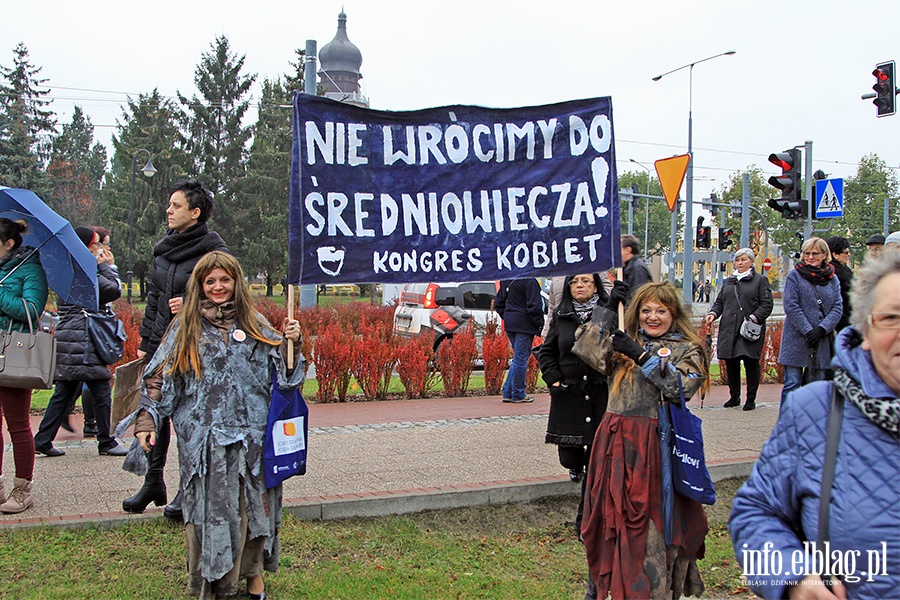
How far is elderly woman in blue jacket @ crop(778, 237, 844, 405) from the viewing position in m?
8.01

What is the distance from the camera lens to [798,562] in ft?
6.98

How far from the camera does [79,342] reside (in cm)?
729

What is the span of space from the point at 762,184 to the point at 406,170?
7118cm

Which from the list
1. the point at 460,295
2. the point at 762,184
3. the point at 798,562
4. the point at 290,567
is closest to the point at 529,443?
the point at 290,567

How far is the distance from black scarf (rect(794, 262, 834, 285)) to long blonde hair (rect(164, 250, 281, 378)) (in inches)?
228

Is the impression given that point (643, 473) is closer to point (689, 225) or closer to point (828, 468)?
point (828, 468)

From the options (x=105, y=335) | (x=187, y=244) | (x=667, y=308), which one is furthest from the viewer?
(x=105, y=335)

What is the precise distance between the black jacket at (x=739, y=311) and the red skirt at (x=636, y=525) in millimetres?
Result: 6520

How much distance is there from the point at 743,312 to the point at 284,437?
7.70 meters

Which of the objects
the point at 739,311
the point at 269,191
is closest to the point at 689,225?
the point at 739,311

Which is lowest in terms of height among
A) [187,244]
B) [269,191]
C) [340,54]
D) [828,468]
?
[828,468]

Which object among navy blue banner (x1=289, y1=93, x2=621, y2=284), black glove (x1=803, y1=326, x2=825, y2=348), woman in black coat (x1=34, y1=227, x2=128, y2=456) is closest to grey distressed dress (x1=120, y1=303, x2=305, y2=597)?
navy blue banner (x1=289, y1=93, x2=621, y2=284)

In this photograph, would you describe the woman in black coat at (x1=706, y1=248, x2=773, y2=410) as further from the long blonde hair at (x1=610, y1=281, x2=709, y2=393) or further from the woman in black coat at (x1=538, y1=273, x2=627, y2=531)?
the long blonde hair at (x1=610, y1=281, x2=709, y2=393)

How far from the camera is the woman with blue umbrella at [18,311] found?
5359 millimetres
